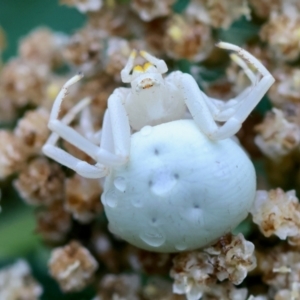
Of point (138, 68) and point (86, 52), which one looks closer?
point (138, 68)

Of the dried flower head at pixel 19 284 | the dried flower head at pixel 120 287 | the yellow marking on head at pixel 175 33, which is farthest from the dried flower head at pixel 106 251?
the yellow marking on head at pixel 175 33

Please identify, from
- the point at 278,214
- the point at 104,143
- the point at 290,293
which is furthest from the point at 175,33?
the point at 290,293

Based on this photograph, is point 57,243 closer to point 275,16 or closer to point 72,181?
point 72,181

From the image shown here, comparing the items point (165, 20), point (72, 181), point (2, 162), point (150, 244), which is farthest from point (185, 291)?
point (165, 20)

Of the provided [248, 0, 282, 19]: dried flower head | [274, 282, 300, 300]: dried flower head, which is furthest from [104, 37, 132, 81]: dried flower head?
[274, 282, 300, 300]: dried flower head

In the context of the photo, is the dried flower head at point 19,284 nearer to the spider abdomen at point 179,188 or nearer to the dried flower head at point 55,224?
the dried flower head at point 55,224

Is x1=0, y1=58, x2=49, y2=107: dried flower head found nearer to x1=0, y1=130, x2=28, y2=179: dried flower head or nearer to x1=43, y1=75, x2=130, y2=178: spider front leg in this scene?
x1=0, y1=130, x2=28, y2=179: dried flower head

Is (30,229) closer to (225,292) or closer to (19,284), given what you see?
(19,284)
